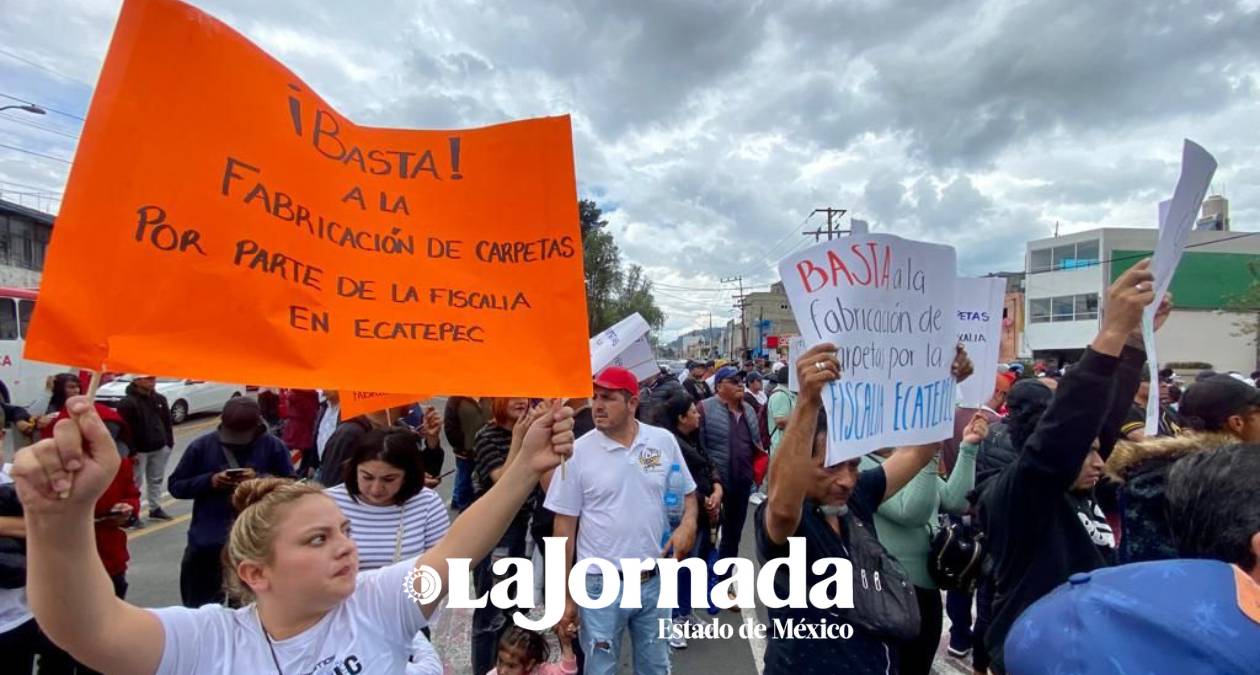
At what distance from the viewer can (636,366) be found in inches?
223

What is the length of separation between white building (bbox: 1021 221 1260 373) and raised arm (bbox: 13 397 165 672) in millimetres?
50519

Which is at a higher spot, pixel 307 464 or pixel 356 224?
pixel 356 224

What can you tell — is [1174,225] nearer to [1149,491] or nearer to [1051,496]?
[1149,491]

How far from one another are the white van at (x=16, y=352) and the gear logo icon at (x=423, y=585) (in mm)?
18798

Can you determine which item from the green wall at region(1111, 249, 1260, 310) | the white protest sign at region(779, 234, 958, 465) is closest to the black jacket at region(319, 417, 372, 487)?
the white protest sign at region(779, 234, 958, 465)

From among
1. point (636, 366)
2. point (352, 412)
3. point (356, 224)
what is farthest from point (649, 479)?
point (636, 366)

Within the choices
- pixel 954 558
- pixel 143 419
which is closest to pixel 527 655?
pixel 954 558

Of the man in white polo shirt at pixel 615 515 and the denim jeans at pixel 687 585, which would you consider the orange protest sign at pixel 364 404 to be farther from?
the denim jeans at pixel 687 585

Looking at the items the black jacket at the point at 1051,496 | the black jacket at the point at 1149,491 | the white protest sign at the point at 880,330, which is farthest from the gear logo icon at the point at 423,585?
the black jacket at the point at 1149,491

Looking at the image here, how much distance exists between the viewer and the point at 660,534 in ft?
11.2

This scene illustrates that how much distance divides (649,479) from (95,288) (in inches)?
95.8

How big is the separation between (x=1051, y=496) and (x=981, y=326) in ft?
4.74

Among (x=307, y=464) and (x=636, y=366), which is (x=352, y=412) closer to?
(x=636, y=366)

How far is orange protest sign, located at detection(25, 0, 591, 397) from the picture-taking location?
1.49 meters
